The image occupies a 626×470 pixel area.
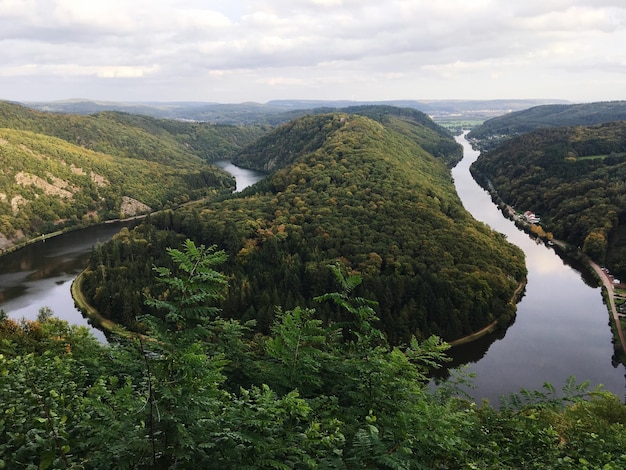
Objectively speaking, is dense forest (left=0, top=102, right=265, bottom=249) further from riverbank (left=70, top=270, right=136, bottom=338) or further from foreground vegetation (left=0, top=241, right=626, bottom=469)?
foreground vegetation (left=0, top=241, right=626, bottom=469)

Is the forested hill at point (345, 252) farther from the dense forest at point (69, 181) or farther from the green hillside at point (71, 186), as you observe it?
the dense forest at point (69, 181)

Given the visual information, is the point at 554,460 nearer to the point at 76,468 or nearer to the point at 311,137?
the point at 76,468

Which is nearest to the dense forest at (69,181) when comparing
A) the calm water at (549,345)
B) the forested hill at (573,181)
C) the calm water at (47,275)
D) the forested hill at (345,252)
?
the calm water at (47,275)

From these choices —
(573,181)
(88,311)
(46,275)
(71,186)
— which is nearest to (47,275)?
(46,275)

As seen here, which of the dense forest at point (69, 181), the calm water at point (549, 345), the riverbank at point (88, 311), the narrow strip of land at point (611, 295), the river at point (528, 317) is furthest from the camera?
the dense forest at point (69, 181)

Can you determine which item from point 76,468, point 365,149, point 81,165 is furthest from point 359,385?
point 81,165
